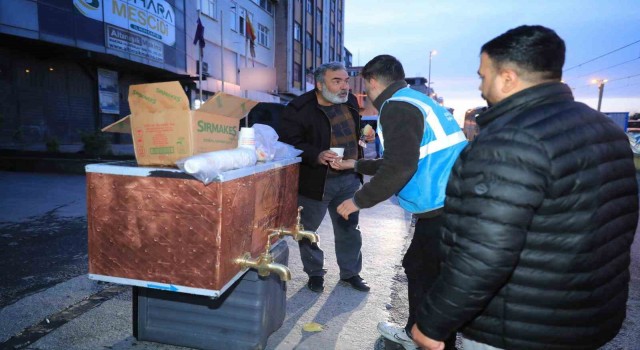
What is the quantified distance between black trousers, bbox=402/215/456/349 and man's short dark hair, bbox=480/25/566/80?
1043mm

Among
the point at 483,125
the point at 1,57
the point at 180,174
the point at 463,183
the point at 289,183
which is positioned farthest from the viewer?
the point at 1,57

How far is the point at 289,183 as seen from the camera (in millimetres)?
2836

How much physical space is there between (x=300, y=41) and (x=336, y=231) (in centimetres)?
3520

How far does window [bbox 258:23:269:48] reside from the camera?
1194 inches

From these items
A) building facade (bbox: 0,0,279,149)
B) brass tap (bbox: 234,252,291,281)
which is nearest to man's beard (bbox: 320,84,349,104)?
brass tap (bbox: 234,252,291,281)

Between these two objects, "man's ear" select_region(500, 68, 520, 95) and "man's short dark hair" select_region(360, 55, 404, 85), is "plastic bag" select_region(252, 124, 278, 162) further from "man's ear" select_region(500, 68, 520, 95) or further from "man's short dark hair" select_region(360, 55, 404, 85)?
"man's ear" select_region(500, 68, 520, 95)

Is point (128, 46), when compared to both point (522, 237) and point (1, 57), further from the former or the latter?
point (522, 237)

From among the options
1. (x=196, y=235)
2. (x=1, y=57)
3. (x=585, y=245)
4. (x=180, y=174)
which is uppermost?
(x=1, y=57)

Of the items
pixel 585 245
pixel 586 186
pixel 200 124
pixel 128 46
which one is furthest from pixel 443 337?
pixel 128 46

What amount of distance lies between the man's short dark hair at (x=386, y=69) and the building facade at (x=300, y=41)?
103 feet

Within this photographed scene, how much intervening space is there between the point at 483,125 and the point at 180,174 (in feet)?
4.27

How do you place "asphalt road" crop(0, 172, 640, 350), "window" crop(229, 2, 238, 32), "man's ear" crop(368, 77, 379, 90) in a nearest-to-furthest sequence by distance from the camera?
"man's ear" crop(368, 77, 379, 90) < "asphalt road" crop(0, 172, 640, 350) < "window" crop(229, 2, 238, 32)

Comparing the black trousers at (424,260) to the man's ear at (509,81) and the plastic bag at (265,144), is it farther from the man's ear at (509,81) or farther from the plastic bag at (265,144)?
the plastic bag at (265,144)

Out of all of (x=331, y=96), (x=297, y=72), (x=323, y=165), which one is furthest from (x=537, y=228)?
(x=297, y=72)
